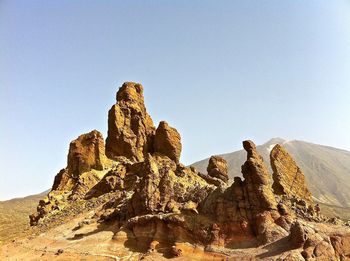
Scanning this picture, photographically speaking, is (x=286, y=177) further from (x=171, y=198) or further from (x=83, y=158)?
(x=83, y=158)

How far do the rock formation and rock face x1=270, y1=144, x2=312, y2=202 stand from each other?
16cm

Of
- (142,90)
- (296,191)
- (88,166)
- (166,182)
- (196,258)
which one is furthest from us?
(142,90)

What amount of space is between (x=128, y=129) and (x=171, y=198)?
96.7 ft

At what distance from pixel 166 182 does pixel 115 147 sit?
28046 mm

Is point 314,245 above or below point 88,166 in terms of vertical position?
below

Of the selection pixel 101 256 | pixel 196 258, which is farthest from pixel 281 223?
pixel 101 256

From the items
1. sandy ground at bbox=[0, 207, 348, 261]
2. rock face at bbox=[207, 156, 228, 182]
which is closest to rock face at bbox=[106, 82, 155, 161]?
rock face at bbox=[207, 156, 228, 182]

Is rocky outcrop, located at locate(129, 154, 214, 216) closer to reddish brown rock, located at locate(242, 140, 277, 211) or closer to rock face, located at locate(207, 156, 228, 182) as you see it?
reddish brown rock, located at locate(242, 140, 277, 211)

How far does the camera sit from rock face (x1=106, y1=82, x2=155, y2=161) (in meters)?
76.4

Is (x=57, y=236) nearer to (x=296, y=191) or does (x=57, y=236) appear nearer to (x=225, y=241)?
(x=225, y=241)

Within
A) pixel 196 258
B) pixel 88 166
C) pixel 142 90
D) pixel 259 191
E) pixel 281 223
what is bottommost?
pixel 196 258

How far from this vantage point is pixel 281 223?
41.4 m

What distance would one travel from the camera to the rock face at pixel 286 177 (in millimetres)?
63312

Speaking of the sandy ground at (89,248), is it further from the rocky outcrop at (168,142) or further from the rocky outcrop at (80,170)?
the rocky outcrop at (168,142)
